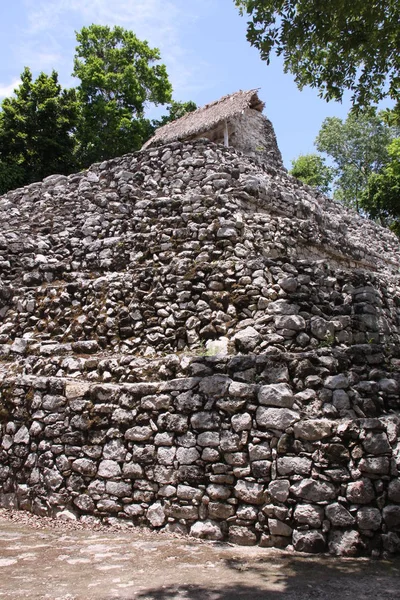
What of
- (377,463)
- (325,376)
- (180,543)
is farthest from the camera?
(325,376)

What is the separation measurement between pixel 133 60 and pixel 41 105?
774 centimetres

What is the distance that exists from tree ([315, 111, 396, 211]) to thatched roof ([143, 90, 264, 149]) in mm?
15657

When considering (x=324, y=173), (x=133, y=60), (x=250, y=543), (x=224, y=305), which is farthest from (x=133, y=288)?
(x=324, y=173)

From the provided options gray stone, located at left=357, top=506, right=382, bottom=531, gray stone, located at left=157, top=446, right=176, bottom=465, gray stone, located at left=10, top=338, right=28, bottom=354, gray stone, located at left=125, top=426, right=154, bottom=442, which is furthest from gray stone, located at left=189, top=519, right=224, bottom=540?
gray stone, located at left=10, top=338, right=28, bottom=354

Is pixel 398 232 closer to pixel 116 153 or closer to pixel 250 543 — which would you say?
pixel 116 153

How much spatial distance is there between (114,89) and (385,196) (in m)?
13.9

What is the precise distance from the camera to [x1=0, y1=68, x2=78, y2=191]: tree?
2128cm

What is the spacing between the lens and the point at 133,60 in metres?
27.2

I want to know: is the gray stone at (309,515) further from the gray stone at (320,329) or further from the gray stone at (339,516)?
the gray stone at (320,329)

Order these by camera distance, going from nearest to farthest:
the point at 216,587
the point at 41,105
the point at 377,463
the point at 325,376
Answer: the point at 216,587 → the point at 377,463 → the point at 325,376 → the point at 41,105

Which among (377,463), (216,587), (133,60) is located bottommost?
(216,587)

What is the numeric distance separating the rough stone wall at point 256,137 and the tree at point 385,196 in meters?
6.67

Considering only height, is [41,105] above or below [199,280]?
above

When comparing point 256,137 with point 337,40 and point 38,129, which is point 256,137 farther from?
point 337,40
